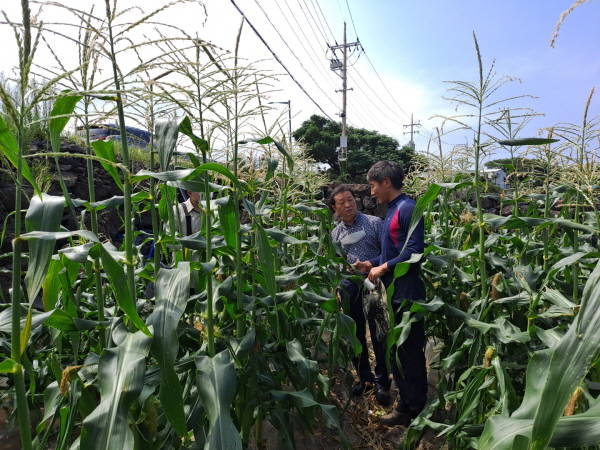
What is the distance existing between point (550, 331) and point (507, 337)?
0.16 m

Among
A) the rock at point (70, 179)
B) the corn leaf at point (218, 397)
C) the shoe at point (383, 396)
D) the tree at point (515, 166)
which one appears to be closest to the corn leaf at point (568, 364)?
the corn leaf at point (218, 397)

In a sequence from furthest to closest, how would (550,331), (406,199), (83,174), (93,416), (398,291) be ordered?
(83,174) < (406,199) < (398,291) < (550,331) < (93,416)

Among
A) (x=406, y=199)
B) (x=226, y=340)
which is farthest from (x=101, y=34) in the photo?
(x=406, y=199)

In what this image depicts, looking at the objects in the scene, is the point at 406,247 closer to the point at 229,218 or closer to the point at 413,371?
the point at 413,371

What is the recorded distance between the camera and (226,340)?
1642 millimetres

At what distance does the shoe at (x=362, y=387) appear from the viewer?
3078 millimetres

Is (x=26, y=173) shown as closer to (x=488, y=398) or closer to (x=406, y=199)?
(x=488, y=398)

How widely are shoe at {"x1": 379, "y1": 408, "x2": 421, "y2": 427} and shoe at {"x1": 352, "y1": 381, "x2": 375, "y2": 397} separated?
0.39 meters

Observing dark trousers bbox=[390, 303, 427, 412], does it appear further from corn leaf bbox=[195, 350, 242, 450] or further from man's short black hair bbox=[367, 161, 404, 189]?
corn leaf bbox=[195, 350, 242, 450]

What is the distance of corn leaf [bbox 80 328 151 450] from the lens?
0.97 metres

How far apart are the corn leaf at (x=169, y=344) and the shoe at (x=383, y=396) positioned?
2207 millimetres

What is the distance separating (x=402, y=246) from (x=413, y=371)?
2.61 feet

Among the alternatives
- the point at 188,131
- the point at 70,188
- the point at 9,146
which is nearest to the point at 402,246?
the point at 188,131

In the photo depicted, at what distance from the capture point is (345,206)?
325 centimetres
